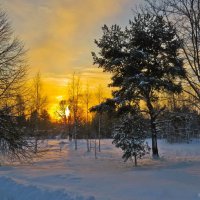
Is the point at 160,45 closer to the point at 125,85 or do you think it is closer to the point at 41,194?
the point at 125,85

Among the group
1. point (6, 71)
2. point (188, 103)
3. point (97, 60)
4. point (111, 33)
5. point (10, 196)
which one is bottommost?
point (10, 196)

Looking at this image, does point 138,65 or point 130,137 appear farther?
point 138,65

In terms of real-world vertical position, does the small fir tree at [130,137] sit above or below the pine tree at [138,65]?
below

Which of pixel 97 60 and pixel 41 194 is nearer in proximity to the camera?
pixel 41 194

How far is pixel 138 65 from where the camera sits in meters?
32.6

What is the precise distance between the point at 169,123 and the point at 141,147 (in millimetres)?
7258

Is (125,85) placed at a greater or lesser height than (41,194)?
greater

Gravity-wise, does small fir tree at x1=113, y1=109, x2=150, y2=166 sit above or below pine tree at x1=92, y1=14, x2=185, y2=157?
below

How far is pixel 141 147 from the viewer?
27078 mm

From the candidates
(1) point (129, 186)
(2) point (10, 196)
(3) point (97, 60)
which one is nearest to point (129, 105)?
(3) point (97, 60)

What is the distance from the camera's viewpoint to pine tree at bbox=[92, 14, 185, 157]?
31203mm

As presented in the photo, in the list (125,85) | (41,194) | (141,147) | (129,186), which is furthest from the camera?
(125,85)

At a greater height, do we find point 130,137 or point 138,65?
point 138,65

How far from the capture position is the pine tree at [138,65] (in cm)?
3120
